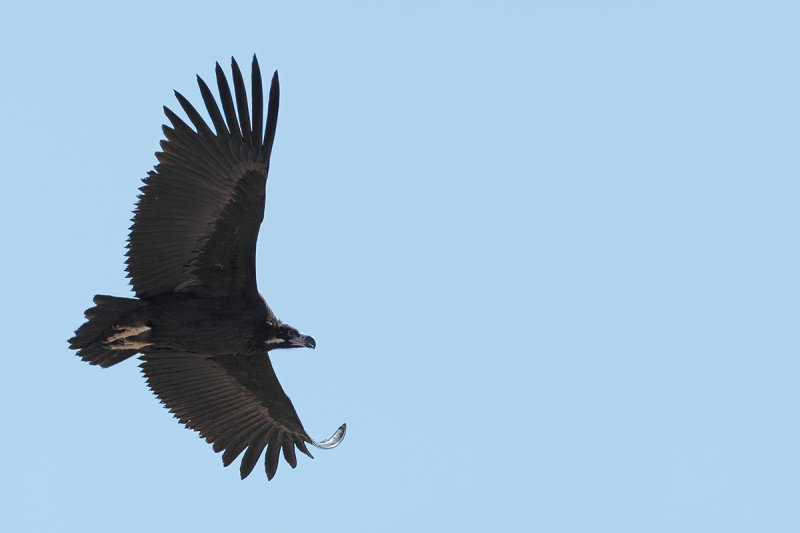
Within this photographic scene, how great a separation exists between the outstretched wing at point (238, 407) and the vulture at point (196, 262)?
4 centimetres

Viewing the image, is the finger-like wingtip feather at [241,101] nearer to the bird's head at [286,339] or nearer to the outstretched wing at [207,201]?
the outstretched wing at [207,201]

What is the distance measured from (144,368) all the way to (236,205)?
2912 mm

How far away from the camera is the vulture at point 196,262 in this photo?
1819cm

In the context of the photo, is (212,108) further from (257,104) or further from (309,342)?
(309,342)

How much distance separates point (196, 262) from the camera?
19.1 m

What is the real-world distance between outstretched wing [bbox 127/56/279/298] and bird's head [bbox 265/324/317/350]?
775 millimetres

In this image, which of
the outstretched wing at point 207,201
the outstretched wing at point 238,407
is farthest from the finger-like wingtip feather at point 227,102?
the outstretched wing at point 238,407

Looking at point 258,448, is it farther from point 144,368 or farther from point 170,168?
point 170,168

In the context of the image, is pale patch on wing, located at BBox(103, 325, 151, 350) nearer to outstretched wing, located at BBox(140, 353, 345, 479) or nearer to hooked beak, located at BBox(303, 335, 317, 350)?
outstretched wing, located at BBox(140, 353, 345, 479)

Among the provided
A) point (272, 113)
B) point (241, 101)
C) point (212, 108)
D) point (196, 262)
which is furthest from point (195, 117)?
point (196, 262)

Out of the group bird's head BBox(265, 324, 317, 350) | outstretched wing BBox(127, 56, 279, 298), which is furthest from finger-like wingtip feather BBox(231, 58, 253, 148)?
bird's head BBox(265, 324, 317, 350)

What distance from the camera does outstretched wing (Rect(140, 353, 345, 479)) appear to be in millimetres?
20234

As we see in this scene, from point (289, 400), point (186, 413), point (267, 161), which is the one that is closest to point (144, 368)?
point (186, 413)

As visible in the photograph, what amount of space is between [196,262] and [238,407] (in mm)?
2741
